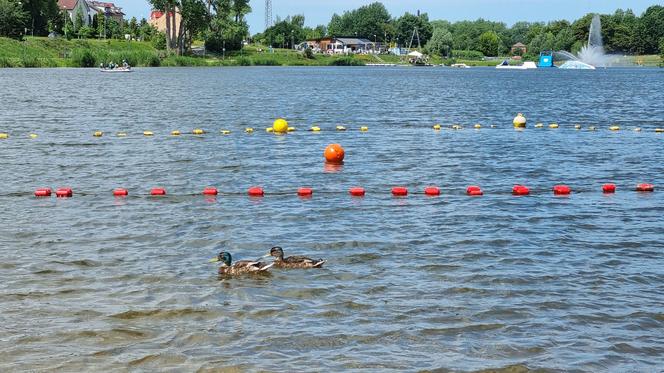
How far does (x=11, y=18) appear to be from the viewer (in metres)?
153

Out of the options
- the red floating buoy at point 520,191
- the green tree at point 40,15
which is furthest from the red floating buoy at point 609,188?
the green tree at point 40,15

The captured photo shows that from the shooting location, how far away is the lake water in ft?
42.6

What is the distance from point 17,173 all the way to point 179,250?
41.5 ft

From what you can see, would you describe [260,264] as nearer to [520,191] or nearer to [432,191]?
[432,191]

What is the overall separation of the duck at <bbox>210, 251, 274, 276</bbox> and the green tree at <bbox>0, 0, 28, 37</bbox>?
14627cm

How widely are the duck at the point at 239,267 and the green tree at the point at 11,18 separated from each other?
480ft

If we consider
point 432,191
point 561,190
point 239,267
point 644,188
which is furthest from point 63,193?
point 644,188

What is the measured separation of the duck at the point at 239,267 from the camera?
16.6m

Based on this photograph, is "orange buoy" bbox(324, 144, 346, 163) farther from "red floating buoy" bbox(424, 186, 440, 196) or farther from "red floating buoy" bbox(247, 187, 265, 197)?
"red floating buoy" bbox(247, 187, 265, 197)

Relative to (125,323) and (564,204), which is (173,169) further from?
(125,323)

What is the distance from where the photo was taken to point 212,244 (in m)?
19.3

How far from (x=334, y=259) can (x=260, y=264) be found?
1.87 m

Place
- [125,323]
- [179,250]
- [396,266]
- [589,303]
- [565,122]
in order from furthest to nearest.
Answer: [565,122]
[179,250]
[396,266]
[589,303]
[125,323]

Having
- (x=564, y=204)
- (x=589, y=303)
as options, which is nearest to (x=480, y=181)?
(x=564, y=204)
